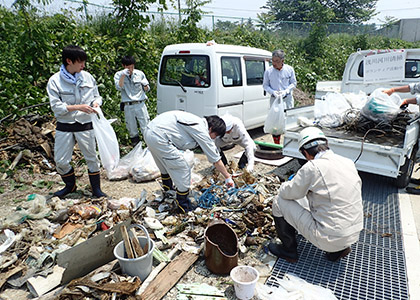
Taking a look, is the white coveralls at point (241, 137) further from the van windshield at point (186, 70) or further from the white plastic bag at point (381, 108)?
the white plastic bag at point (381, 108)

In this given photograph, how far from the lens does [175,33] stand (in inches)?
387

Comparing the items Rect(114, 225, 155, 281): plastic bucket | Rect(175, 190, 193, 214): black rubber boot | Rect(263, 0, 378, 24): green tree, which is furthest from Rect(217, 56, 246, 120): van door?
Rect(263, 0, 378, 24): green tree

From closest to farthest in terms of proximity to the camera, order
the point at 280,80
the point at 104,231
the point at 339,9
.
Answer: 1. the point at 104,231
2. the point at 280,80
3. the point at 339,9

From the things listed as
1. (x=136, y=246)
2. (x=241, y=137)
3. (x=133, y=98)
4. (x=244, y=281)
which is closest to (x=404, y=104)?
(x=241, y=137)

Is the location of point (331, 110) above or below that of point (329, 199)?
above

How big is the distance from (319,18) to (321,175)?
1601 cm

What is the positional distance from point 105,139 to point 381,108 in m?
3.99

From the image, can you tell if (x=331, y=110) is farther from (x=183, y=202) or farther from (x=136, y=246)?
(x=136, y=246)

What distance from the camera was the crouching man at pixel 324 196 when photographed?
7.67 ft

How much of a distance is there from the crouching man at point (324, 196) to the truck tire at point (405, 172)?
7.16 feet

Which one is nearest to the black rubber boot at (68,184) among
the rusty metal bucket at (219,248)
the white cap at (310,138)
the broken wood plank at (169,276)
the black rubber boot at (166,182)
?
the black rubber boot at (166,182)

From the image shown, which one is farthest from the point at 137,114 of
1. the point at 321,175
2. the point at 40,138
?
the point at 321,175

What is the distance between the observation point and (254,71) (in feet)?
22.3

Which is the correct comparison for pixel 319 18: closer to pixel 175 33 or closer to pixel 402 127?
pixel 175 33
